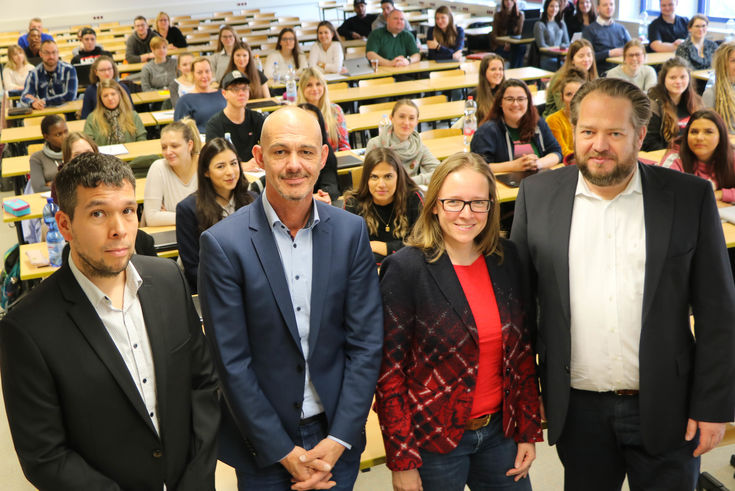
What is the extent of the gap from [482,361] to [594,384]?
335mm

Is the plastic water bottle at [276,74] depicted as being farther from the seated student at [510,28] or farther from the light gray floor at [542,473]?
the light gray floor at [542,473]

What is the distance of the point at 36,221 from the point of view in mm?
4926

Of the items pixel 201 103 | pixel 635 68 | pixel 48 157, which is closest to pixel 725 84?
pixel 635 68

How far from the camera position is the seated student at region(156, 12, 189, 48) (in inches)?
487

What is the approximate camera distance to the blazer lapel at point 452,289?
1878 mm

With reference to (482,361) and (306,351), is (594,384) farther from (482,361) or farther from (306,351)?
(306,351)

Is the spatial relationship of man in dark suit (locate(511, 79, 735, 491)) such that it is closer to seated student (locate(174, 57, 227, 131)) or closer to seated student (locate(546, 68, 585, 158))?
seated student (locate(546, 68, 585, 158))

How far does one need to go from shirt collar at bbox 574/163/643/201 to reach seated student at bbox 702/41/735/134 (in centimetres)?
486

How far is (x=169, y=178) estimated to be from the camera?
457 cm

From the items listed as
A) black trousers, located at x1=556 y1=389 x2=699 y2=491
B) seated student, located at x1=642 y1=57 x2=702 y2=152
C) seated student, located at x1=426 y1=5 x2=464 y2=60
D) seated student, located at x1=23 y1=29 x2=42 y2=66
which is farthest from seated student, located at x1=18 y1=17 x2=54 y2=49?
black trousers, located at x1=556 y1=389 x2=699 y2=491

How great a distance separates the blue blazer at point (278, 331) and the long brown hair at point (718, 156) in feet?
9.95

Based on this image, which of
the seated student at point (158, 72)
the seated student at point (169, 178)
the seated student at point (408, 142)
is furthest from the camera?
the seated student at point (158, 72)

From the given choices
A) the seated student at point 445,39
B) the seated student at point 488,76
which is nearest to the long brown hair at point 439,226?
the seated student at point 488,76

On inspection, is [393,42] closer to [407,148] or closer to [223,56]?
[223,56]
